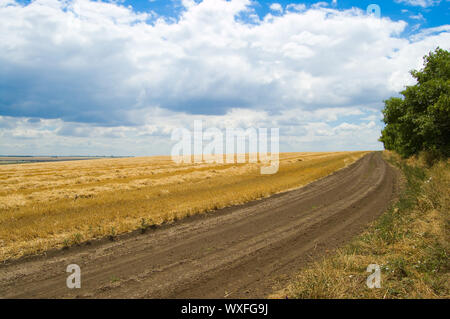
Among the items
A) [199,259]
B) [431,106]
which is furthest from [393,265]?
[431,106]

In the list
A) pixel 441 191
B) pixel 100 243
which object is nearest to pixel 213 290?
pixel 100 243

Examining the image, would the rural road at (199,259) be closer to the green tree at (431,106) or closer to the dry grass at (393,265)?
the dry grass at (393,265)

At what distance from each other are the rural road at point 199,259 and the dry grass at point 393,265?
2.43ft

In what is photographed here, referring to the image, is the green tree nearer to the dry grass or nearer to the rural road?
the rural road

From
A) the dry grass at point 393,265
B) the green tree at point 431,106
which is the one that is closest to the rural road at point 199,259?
the dry grass at point 393,265

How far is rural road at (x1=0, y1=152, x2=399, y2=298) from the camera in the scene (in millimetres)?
5469

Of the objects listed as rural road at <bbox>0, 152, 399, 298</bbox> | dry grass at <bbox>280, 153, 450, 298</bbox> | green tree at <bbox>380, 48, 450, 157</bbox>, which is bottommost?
rural road at <bbox>0, 152, 399, 298</bbox>

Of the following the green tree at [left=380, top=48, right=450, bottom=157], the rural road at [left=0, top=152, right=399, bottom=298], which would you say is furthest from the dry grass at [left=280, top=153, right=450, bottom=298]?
the green tree at [left=380, top=48, right=450, bottom=157]

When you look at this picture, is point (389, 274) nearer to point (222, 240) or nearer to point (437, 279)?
point (437, 279)

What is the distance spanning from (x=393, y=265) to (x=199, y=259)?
16.1 feet

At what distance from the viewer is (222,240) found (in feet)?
28.1

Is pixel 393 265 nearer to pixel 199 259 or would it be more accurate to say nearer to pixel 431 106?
pixel 199 259

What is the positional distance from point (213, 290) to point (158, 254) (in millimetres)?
2767

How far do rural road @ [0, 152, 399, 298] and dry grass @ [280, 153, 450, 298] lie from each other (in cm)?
74
